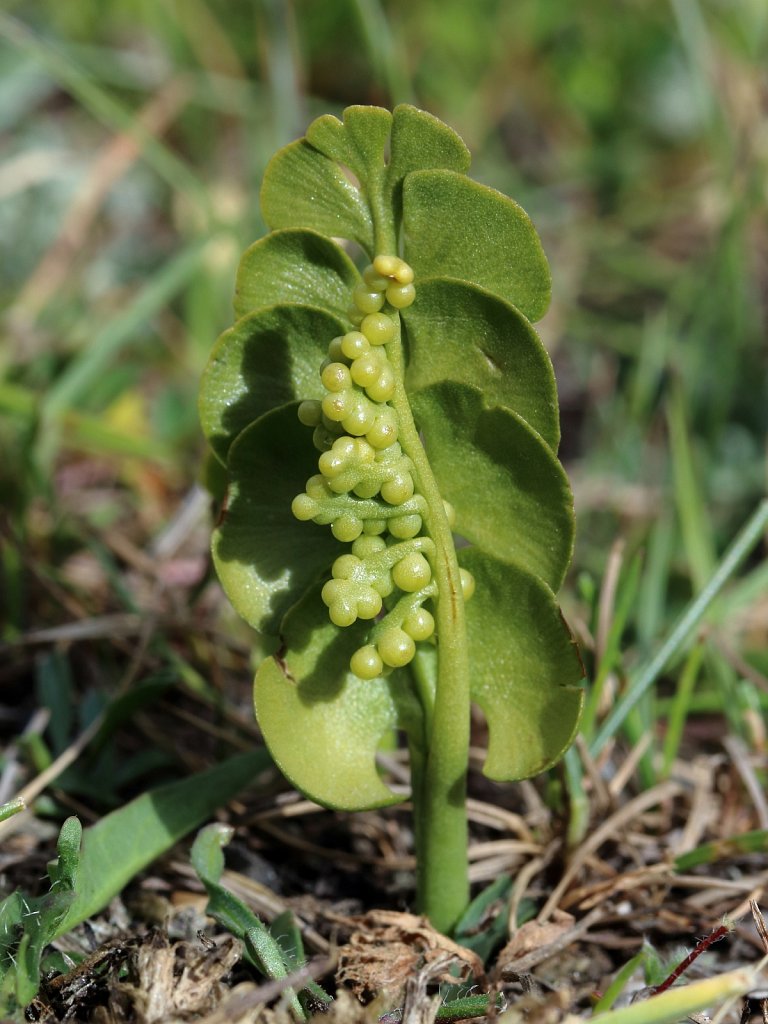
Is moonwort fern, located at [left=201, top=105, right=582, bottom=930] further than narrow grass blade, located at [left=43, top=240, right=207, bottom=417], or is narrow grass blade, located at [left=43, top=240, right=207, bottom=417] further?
narrow grass blade, located at [left=43, top=240, right=207, bottom=417]

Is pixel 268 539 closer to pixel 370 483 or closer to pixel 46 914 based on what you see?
pixel 370 483

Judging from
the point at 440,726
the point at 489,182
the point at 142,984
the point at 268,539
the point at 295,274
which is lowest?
the point at 142,984

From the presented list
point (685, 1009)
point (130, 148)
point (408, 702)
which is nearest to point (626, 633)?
point (408, 702)

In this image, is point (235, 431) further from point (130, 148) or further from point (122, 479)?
point (130, 148)

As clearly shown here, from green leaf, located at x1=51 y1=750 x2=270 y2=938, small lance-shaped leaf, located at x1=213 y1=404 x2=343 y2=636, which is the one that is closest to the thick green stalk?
small lance-shaped leaf, located at x1=213 y1=404 x2=343 y2=636

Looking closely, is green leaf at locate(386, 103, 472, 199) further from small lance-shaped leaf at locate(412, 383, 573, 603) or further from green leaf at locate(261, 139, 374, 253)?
small lance-shaped leaf at locate(412, 383, 573, 603)

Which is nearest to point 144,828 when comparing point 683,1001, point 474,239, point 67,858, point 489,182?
point 67,858
